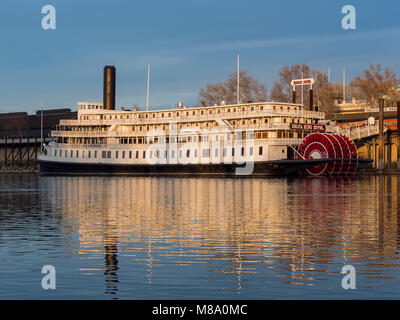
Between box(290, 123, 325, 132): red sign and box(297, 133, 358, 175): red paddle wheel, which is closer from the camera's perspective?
box(297, 133, 358, 175): red paddle wheel

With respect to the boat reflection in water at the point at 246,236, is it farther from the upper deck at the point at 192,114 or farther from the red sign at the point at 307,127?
the upper deck at the point at 192,114

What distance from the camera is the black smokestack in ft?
284

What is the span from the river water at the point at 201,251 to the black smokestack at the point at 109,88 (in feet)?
195

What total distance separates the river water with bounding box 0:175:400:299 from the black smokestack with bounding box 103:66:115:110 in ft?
195

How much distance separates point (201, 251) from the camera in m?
15.8

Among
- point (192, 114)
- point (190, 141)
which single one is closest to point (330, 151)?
point (190, 141)

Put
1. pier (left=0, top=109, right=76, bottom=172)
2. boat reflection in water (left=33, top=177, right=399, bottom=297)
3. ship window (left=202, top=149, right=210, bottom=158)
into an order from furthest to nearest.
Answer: pier (left=0, top=109, right=76, bottom=172)
ship window (left=202, top=149, right=210, bottom=158)
boat reflection in water (left=33, top=177, right=399, bottom=297)

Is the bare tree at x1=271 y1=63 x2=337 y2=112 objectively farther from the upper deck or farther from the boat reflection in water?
the boat reflection in water

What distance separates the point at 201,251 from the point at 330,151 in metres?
51.6

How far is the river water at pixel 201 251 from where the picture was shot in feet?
38.4

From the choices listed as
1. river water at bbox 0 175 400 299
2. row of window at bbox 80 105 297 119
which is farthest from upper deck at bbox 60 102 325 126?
river water at bbox 0 175 400 299

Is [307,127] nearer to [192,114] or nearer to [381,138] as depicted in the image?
[381,138]
